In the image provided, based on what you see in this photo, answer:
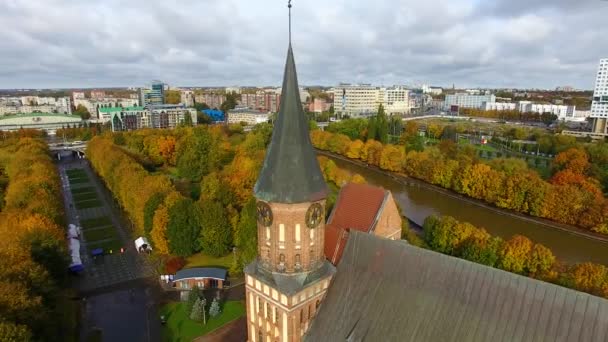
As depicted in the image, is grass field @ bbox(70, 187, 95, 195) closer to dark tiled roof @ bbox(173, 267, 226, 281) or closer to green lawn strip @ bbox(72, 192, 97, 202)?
green lawn strip @ bbox(72, 192, 97, 202)

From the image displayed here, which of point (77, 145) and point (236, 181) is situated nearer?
point (236, 181)

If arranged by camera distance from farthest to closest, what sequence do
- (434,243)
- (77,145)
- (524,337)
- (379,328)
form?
(77,145)
(434,243)
(379,328)
(524,337)

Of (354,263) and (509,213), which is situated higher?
(354,263)

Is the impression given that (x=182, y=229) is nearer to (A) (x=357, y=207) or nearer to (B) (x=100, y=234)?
(B) (x=100, y=234)

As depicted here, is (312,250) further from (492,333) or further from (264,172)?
(492,333)

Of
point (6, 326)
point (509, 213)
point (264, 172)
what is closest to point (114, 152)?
point (6, 326)

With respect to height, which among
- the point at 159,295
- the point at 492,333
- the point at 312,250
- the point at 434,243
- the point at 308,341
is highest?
the point at 312,250

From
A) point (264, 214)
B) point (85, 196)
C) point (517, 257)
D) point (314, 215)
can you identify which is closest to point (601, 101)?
point (517, 257)

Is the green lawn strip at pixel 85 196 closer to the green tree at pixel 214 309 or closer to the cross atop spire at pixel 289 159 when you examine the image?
the green tree at pixel 214 309
